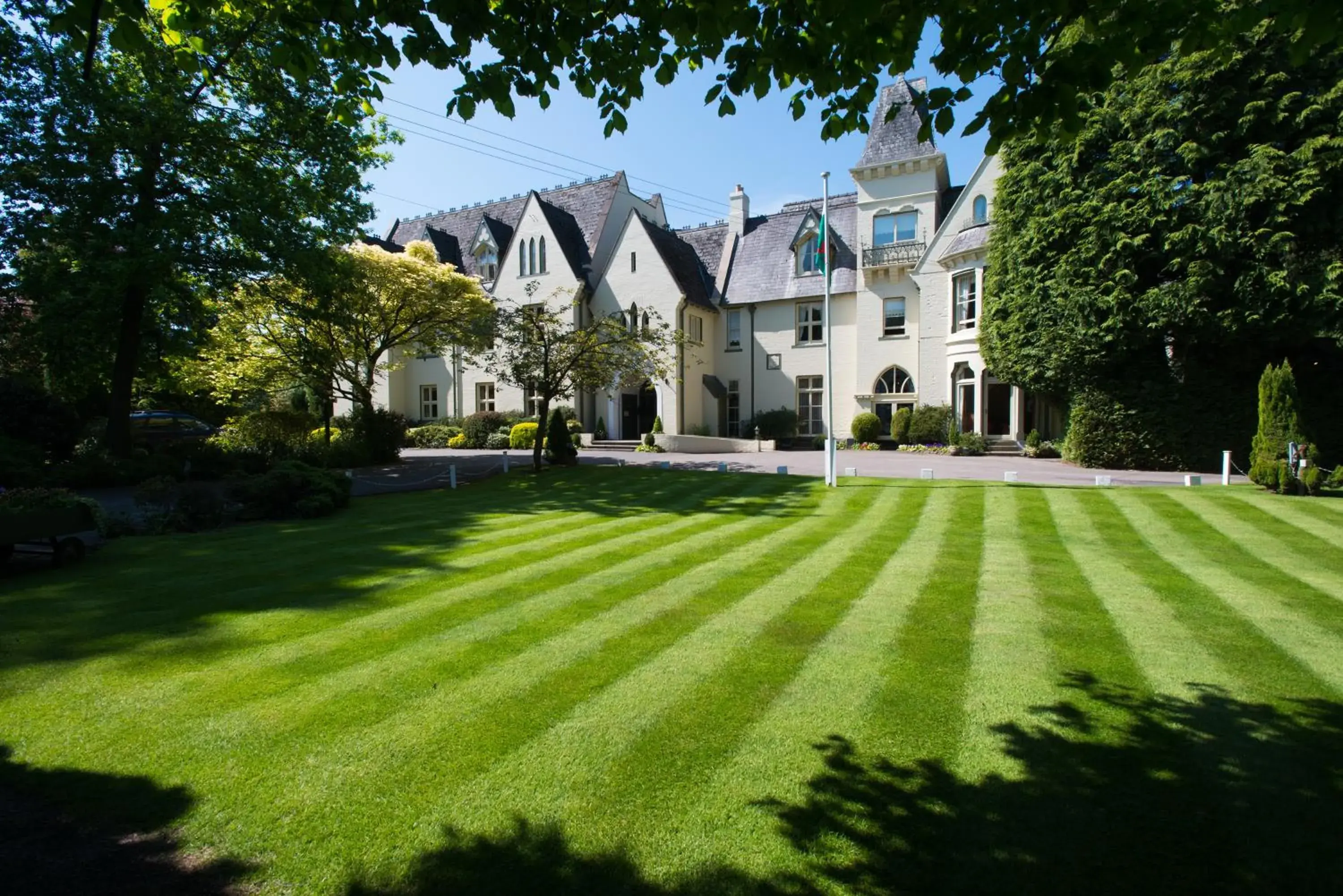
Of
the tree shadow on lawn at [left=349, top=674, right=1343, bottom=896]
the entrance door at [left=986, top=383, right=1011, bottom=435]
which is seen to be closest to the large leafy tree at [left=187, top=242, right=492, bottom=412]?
the tree shadow on lawn at [left=349, top=674, right=1343, bottom=896]

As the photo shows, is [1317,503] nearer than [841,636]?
No

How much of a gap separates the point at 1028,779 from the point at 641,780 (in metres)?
2.10

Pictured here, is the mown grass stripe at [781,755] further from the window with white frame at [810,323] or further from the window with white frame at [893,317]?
the window with white frame at [810,323]

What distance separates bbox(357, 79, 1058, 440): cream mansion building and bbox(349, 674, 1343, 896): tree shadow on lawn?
2400cm

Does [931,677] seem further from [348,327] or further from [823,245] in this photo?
[348,327]

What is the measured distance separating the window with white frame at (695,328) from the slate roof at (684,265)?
70 cm

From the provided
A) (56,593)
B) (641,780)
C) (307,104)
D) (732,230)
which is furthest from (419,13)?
(732,230)

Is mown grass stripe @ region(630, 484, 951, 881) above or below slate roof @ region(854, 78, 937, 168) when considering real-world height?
below

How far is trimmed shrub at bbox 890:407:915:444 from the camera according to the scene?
95.3 feet

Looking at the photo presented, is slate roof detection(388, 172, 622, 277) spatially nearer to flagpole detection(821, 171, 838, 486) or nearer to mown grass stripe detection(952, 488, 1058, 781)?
flagpole detection(821, 171, 838, 486)

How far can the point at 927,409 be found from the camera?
94.9 feet

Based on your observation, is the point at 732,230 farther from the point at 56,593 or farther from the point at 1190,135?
the point at 56,593

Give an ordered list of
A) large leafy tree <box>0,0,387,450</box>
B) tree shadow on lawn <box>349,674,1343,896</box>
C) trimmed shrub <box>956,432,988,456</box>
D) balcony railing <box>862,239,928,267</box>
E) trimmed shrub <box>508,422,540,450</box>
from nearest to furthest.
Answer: tree shadow on lawn <box>349,674,1343,896</box> → large leafy tree <box>0,0,387,450</box> → trimmed shrub <box>956,432,988,456</box> → balcony railing <box>862,239,928,267</box> → trimmed shrub <box>508,422,540,450</box>

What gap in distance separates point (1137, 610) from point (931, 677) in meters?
3.20
